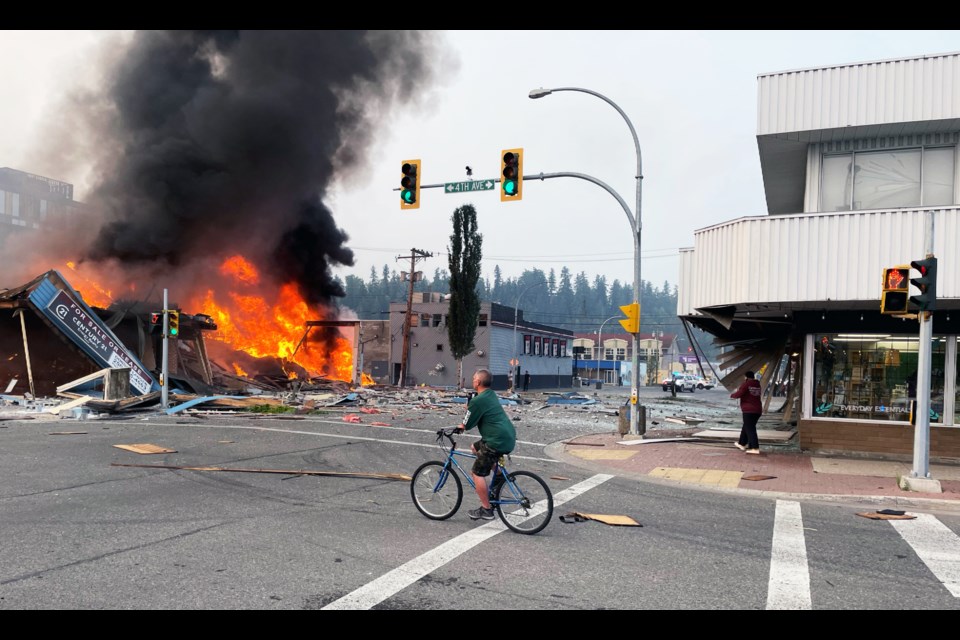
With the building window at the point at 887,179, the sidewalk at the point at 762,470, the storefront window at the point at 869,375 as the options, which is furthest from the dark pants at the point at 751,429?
the building window at the point at 887,179

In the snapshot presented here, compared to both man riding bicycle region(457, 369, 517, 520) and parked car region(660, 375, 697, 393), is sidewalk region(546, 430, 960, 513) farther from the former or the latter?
parked car region(660, 375, 697, 393)

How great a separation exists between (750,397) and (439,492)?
9284 mm

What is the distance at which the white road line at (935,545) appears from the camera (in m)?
6.09

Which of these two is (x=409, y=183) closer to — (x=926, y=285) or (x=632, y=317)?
(x=632, y=317)

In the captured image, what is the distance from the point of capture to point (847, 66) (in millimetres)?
13867

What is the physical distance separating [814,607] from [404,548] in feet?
11.3

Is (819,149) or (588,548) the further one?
(819,149)

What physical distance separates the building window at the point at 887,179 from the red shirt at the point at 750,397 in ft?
13.0

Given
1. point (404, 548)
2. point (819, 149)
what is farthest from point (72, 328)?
point (819, 149)

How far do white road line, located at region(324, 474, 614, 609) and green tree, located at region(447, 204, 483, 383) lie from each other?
41999 millimetres

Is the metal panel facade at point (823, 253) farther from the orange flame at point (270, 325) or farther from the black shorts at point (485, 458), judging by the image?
the orange flame at point (270, 325)

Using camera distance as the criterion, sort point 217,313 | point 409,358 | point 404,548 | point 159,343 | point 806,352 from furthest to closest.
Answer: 1. point 409,358
2. point 217,313
3. point 159,343
4. point 806,352
5. point 404,548

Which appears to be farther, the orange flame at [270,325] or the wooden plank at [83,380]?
the orange flame at [270,325]

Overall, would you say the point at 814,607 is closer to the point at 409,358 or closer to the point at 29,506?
the point at 29,506
